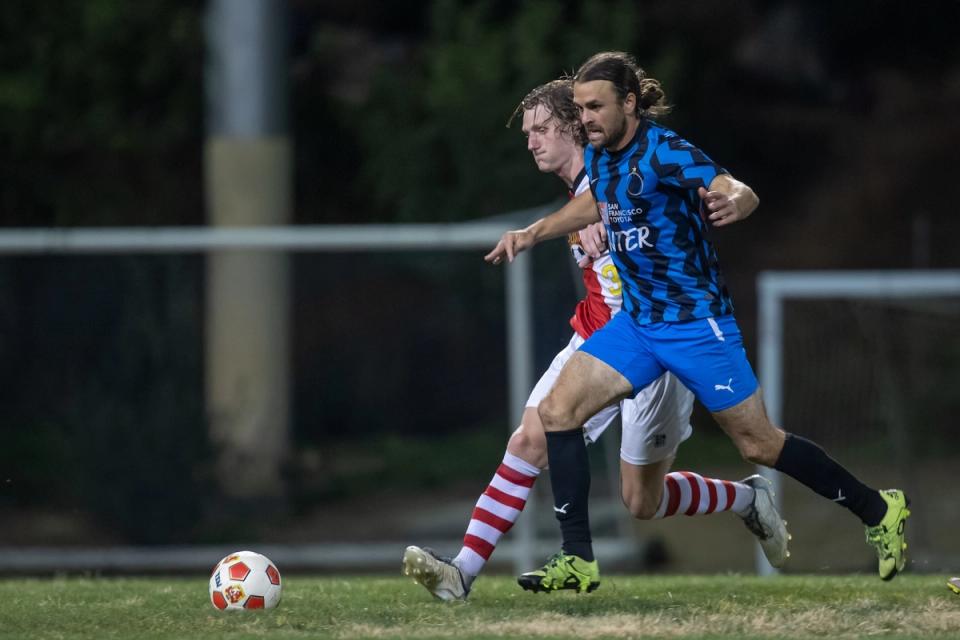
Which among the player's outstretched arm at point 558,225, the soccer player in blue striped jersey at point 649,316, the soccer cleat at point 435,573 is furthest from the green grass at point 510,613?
the player's outstretched arm at point 558,225

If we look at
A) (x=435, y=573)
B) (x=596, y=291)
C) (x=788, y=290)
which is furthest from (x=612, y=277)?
(x=788, y=290)

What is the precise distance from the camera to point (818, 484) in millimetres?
5688

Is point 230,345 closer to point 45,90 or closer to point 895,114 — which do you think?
point 45,90

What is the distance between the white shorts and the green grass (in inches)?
22.6

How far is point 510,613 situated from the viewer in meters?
5.44

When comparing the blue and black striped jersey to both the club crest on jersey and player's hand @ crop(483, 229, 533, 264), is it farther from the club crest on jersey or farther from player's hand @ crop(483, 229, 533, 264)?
player's hand @ crop(483, 229, 533, 264)

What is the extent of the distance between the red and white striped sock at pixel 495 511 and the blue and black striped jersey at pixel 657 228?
803 mm

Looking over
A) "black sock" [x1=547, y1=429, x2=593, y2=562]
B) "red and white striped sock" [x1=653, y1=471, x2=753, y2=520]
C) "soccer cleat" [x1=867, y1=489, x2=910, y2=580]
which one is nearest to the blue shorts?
"black sock" [x1=547, y1=429, x2=593, y2=562]

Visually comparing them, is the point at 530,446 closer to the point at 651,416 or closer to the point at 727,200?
the point at 651,416

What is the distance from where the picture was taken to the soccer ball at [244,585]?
551cm

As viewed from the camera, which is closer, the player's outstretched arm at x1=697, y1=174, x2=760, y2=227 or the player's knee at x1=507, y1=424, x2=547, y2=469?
the player's outstretched arm at x1=697, y1=174, x2=760, y2=227

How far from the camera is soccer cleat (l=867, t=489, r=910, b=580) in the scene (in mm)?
5652

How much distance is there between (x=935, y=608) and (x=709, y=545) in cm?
709

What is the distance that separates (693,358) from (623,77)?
1049mm
